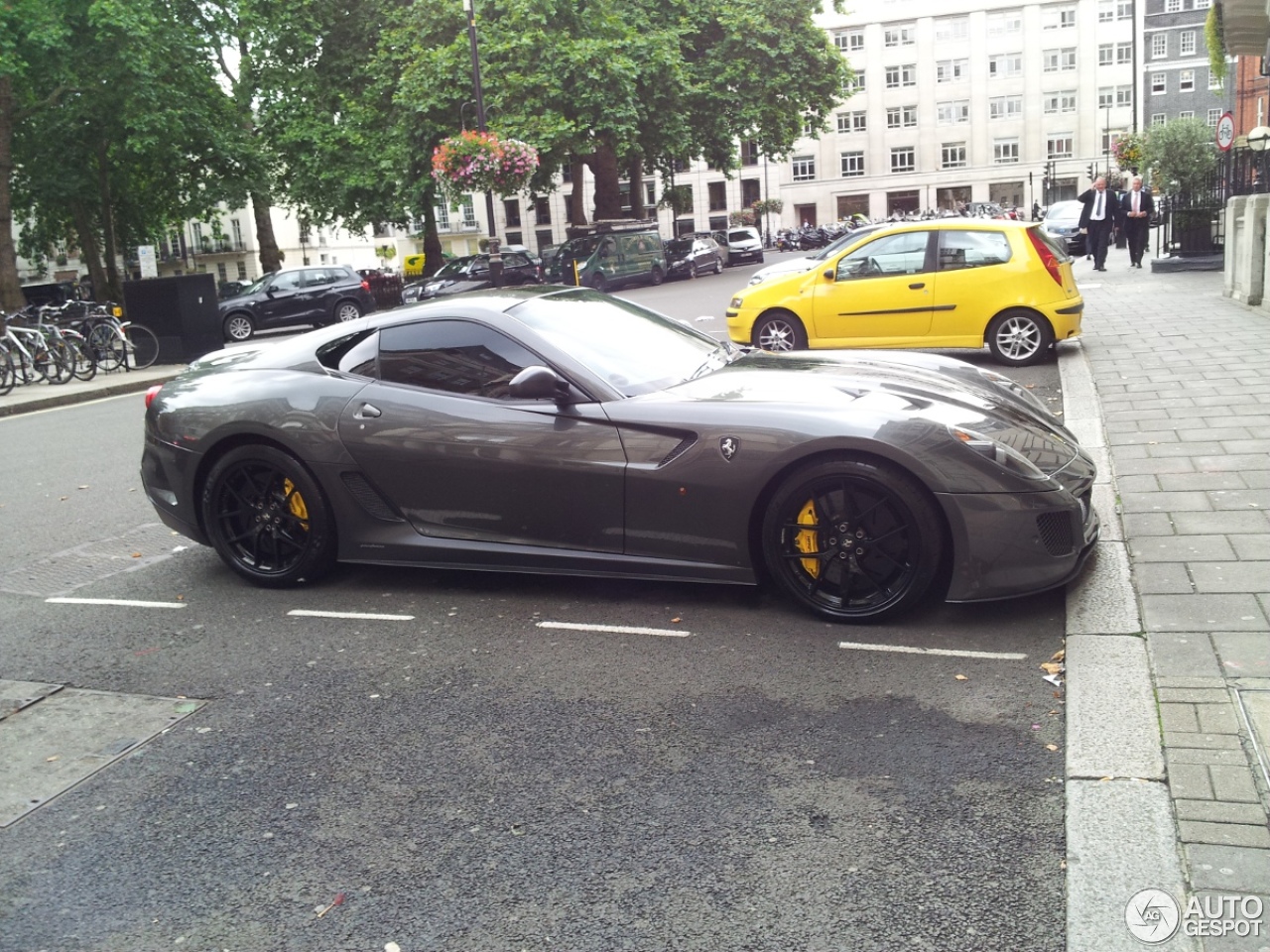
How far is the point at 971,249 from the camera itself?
1134 centimetres

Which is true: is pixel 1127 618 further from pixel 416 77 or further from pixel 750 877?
pixel 416 77

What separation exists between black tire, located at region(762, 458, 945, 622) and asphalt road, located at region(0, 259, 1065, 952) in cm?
14

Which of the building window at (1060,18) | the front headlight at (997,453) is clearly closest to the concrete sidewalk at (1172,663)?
the front headlight at (997,453)

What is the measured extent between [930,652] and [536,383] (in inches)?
74.1

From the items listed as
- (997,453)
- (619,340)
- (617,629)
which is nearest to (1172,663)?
(997,453)

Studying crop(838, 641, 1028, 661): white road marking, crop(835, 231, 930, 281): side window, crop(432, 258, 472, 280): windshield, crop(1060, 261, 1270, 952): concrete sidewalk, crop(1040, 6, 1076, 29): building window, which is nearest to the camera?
crop(1060, 261, 1270, 952): concrete sidewalk

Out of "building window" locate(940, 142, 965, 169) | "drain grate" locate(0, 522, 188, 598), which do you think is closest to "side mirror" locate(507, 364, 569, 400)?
"drain grate" locate(0, 522, 188, 598)

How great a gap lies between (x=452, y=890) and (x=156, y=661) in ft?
7.87

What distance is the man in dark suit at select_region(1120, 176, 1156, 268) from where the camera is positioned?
70.1 ft

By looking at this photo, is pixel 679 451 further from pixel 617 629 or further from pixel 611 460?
pixel 617 629

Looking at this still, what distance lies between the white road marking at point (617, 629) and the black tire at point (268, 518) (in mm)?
1284

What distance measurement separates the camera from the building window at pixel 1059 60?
8200 cm

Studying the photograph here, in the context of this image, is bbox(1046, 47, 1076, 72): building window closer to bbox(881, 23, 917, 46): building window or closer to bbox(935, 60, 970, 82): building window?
bbox(935, 60, 970, 82): building window

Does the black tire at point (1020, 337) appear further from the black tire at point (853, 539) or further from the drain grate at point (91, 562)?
the drain grate at point (91, 562)
